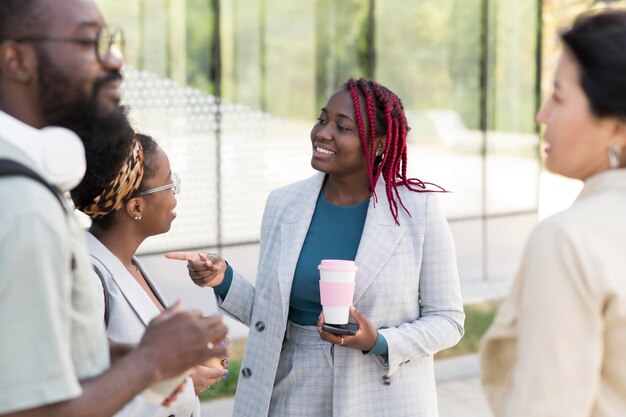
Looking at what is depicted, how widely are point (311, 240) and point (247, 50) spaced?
5.23m

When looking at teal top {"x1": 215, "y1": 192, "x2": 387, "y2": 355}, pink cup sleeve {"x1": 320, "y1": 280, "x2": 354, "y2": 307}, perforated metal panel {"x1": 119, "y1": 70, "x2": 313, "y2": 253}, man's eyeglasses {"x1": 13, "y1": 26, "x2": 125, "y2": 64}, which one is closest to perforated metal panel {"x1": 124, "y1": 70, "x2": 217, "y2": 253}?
perforated metal panel {"x1": 119, "y1": 70, "x2": 313, "y2": 253}

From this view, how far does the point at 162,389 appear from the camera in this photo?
2.14m

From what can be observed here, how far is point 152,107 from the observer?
8164 millimetres

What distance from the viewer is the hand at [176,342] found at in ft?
6.65

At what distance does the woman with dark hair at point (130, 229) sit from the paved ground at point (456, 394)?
346 cm

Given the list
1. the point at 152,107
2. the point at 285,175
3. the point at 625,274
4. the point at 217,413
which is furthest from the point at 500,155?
the point at 625,274

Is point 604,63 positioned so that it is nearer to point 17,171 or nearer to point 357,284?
point 17,171

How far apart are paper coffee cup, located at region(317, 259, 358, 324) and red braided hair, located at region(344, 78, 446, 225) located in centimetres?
51

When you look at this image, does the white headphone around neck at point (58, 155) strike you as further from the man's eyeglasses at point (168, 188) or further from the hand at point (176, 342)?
the man's eyeglasses at point (168, 188)

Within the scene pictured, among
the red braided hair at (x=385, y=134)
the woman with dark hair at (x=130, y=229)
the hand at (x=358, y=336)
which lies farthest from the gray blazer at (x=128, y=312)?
the red braided hair at (x=385, y=134)

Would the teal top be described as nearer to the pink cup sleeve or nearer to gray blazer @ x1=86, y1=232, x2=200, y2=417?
the pink cup sleeve

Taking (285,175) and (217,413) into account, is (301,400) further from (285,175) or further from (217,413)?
(285,175)

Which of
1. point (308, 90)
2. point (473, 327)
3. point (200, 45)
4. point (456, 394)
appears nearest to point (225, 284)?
point (456, 394)

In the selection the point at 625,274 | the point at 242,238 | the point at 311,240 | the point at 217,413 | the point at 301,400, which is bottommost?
the point at 217,413
